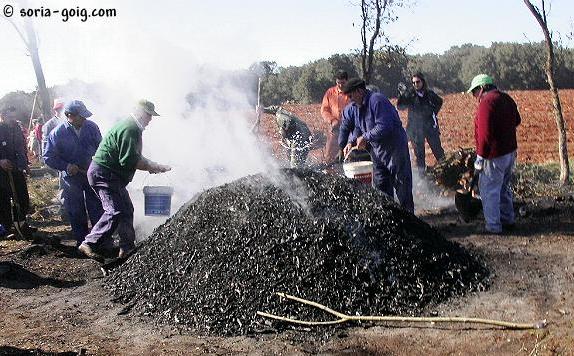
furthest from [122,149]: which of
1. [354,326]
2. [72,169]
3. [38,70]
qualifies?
[38,70]

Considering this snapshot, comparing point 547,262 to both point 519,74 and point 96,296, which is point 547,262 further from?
point 519,74

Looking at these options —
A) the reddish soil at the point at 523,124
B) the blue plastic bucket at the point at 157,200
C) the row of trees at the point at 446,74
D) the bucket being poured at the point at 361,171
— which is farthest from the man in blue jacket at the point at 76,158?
the row of trees at the point at 446,74

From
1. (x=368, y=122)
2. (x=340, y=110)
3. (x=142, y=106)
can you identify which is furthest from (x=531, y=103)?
(x=142, y=106)

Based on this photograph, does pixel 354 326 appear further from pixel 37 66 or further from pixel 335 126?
pixel 37 66

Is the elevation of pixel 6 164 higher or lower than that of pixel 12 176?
higher

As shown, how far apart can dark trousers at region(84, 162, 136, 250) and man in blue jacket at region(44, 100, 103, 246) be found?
765mm

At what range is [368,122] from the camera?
21.4 feet

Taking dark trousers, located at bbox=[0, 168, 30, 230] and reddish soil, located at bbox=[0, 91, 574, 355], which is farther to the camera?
dark trousers, located at bbox=[0, 168, 30, 230]

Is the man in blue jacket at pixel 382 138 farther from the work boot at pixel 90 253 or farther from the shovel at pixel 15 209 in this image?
the shovel at pixel 15 209

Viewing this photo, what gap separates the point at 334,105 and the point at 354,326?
491 centimetres

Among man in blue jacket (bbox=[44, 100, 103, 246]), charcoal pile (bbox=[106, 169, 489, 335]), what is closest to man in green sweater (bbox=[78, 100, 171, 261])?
charcoal pile (bbox=[106, 169, 489, 335])

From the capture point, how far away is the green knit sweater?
5.94m

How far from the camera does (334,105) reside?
8.59 metres

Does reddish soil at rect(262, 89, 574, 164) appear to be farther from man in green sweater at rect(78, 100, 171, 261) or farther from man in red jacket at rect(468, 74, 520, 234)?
man in green sweater at rect(78, 100, 171, 261)
